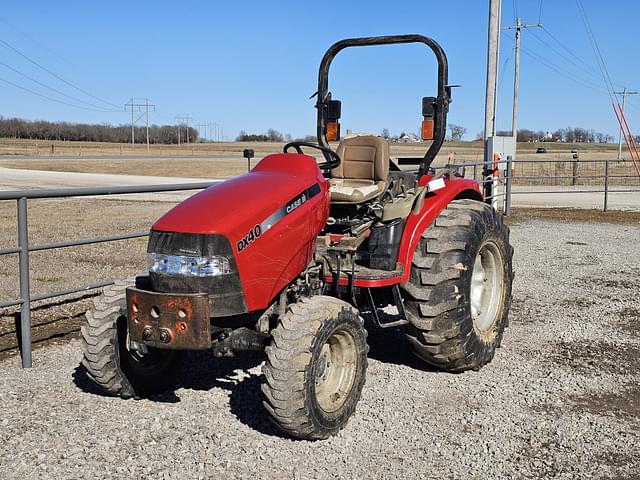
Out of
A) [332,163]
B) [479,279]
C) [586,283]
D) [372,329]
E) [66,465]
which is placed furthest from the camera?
[586,283]

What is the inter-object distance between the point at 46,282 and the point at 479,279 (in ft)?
17.3

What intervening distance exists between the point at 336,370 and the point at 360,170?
1.52m

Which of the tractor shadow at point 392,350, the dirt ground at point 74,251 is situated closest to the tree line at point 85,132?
the dirt ground at point 74,251

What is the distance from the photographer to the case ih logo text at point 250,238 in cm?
385

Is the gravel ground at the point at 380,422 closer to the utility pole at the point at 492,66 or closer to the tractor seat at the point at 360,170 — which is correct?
the tractor seat at the point at 360,170

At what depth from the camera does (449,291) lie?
15.8 feet

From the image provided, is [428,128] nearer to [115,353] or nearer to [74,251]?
[115,353]

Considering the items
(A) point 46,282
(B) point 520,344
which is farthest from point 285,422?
(A) point 46,282

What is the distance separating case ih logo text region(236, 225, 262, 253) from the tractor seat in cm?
108

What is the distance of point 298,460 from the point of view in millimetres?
3852

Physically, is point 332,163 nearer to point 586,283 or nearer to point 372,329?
point 372,329

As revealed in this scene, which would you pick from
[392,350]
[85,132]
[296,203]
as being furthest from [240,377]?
[85,132]

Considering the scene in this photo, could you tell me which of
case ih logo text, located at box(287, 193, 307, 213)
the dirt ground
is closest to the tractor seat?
case ih logo text, located at box(287, 193, 307, 213)

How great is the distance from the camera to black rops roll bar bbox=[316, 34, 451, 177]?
17.1 feet
